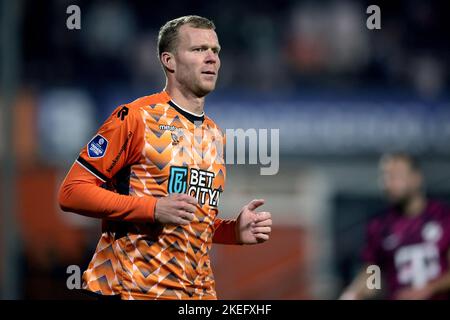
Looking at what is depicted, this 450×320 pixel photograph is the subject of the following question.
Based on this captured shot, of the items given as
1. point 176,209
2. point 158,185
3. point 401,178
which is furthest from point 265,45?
point 176,209

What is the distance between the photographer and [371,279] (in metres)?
7.43

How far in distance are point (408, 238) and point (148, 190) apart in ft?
14.1

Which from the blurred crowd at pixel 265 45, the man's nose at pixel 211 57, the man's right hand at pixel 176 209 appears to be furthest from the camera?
the blurred crowd at pixel 265 45

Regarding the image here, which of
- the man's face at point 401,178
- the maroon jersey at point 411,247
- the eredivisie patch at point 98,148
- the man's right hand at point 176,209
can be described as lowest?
the maroon jersey at point 411,247

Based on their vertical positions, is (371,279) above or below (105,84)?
below

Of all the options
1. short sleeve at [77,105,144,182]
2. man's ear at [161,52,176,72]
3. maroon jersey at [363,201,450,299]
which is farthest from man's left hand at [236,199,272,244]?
maroon jersey at [363,201,450,299]

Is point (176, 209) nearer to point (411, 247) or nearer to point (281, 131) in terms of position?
point (411, 247)

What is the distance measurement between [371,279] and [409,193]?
1405 millimetres

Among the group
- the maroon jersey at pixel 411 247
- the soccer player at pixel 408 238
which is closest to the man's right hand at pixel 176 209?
the soccer player at pixel 408 238

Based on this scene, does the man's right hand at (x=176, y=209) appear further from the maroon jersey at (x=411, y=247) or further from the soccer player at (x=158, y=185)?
the maroon jersey at (x=411, y=247)

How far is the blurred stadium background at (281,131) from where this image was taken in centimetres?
1628

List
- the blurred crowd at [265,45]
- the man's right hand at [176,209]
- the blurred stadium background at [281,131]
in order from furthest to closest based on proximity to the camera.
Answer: the blurred crowd at [265,45] < the blurred stadium background at [281,131] < the man's right hand at [176,209]
